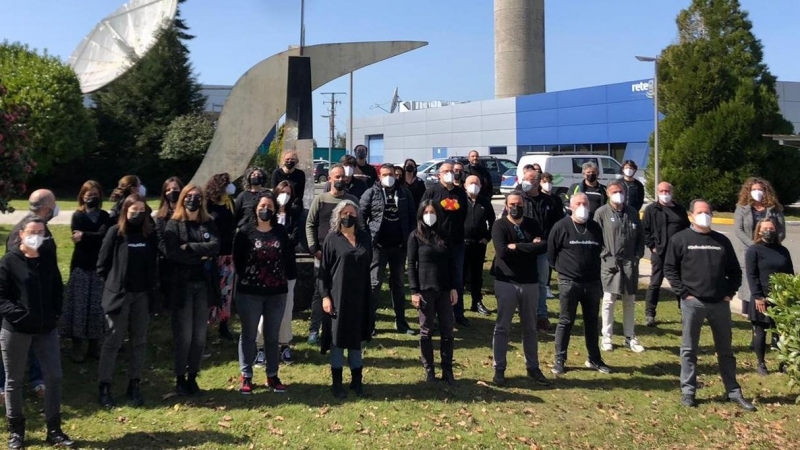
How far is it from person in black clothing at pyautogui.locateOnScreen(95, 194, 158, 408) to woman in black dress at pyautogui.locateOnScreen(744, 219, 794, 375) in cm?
588

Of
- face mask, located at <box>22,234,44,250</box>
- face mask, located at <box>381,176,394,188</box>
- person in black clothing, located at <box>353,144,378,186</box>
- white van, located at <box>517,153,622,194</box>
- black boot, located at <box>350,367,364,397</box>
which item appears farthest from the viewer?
white van, located at <box>517,153,622,194</box>

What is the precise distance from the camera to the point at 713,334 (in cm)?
658

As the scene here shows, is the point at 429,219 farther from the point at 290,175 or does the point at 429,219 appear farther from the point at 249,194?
the point at 290,175

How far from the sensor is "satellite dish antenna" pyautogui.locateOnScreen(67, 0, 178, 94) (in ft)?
104

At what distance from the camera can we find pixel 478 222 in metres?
9.31

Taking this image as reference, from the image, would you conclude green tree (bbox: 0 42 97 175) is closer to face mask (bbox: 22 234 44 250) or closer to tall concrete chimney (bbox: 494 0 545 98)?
face mask (bbox: 22 234 44 250)

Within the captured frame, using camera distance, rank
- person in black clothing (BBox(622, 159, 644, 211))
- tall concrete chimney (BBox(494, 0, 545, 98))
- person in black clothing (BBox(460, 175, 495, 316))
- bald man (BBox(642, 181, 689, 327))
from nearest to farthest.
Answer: bald man (BBox(642, 181, 689, 327))
person in black clothing (BBox(460, 175, 495, 316))
person in black clothing (BBox(622, 159, 644, 211))
tall concrete chimney (BBox(494, 0, 545, 98))

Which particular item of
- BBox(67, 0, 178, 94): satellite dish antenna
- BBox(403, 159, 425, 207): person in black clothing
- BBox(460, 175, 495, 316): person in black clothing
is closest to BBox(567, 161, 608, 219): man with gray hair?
BBox(460, 175, 495, 316): person in black clothing

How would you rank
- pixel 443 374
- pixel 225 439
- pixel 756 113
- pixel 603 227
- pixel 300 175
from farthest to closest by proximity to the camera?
1. pixel 756 113
2. pixel 300 175
3. pixel 603 227
4. pixel 443 374
5. pixel 225 439

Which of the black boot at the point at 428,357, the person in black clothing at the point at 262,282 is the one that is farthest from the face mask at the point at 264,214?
the black boot at the point at 428,357

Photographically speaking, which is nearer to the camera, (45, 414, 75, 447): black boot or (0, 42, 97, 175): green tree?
(45, 414, 75, 447): black boot

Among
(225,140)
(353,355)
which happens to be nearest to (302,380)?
(353,355)

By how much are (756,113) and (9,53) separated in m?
28.3

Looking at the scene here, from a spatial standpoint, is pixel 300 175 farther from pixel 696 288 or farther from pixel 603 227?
pixel 696 288
